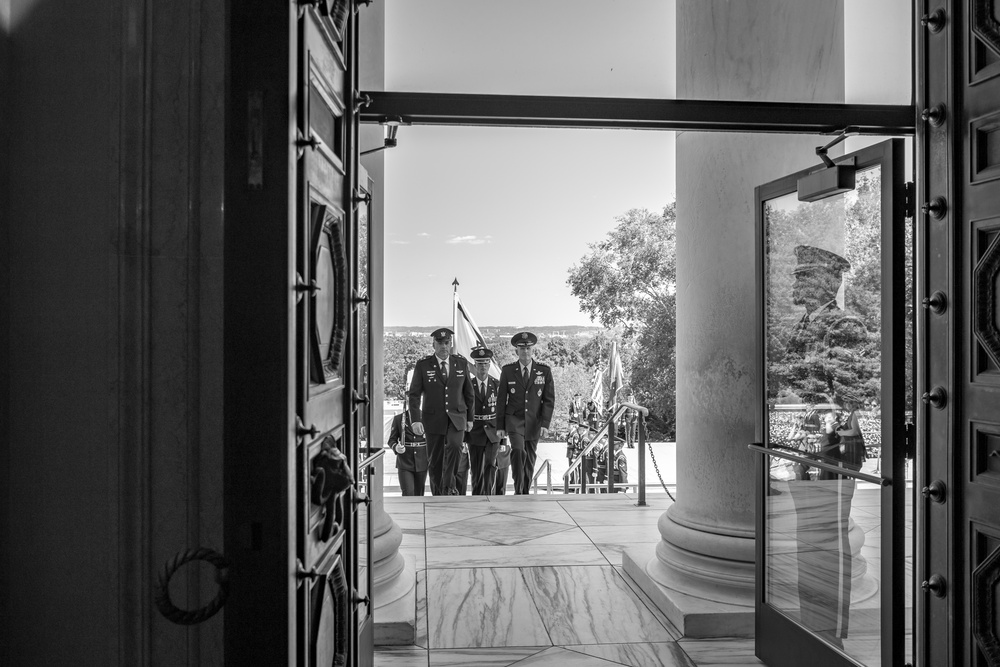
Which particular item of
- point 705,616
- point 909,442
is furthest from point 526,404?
point 909,442

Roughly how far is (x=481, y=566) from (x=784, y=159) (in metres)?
3.19

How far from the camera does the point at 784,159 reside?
4.46m

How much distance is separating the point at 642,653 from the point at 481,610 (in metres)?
1.03

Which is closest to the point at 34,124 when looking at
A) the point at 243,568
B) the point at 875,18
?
the point at 243,568

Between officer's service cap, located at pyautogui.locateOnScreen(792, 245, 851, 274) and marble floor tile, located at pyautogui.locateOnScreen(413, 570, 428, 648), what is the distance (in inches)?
102

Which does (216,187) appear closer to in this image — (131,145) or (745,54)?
(131,145)

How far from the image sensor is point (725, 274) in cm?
454

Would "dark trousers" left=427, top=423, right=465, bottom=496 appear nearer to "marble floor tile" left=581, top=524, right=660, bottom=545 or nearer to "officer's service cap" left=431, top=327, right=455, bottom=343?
"officer's service cap" left=431, top=327, right=455, bottom=343

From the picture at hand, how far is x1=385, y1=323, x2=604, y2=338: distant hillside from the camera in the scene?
13345 millimetres

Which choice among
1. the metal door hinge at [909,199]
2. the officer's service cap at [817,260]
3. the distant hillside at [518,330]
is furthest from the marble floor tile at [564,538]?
the distant hillside at [518,330]

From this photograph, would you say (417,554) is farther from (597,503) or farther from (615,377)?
(615,377)

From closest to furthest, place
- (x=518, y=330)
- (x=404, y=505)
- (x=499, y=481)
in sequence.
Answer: (x=404, y=505) → (x=499, y=481) → (x=518, y=330)

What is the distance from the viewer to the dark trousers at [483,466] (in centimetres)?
945

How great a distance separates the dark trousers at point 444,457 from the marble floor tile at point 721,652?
17.5ft
